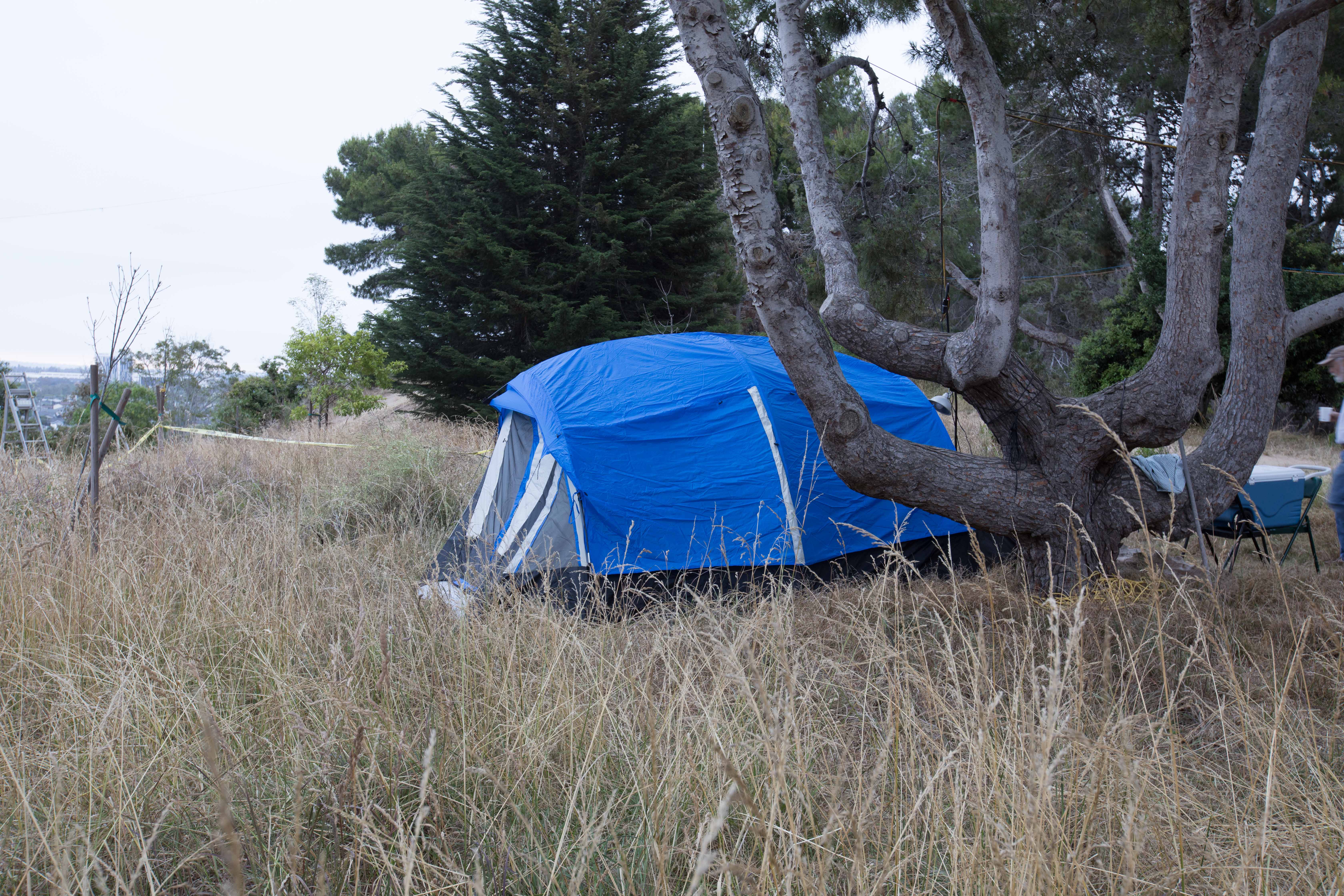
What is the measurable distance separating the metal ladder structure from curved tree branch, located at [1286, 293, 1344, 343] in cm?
1351

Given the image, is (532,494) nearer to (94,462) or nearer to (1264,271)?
(94,462)

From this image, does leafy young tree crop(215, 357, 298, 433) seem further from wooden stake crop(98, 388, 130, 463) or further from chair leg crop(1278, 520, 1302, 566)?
chair leg crop(1278, 520, 1302, 566)

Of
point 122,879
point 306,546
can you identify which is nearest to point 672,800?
point 122,879

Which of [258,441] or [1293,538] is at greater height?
[258,441]

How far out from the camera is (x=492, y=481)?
5.37 m

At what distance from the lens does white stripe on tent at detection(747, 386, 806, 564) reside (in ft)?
14.5

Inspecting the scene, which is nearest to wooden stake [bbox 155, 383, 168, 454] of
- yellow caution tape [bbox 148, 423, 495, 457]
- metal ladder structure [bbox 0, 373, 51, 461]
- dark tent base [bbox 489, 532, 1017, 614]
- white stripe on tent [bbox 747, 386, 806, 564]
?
yellow caution tape [bbox 148, 423, 495, 457]

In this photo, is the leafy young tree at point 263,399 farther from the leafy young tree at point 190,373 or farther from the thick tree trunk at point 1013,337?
the thick tree trunk at point 1013,337

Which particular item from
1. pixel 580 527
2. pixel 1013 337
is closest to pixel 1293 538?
pixel 1013 337

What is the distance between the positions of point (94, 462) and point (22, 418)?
1498cm

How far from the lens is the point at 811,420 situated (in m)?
4.68

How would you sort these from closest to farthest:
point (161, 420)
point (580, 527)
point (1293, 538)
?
point (580, 527), point (1293, 538), point (161, 420)

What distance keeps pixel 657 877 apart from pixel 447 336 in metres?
11.9

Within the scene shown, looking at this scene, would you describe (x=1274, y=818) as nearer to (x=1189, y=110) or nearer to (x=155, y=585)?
(x=1189, y=110)
